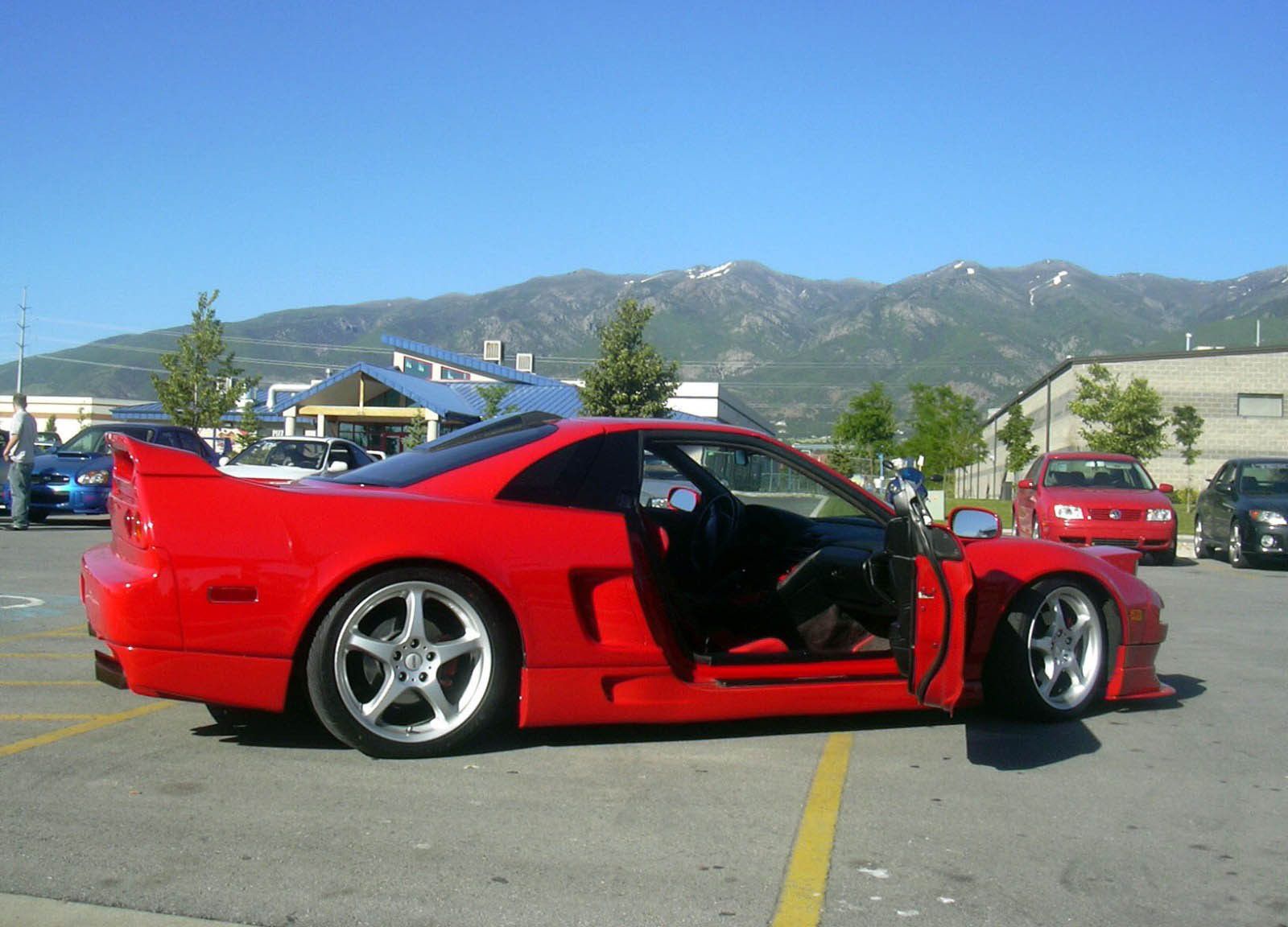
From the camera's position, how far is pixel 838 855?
3.78 meters

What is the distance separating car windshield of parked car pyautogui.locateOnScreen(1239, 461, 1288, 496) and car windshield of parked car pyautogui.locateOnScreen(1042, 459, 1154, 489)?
1.36m

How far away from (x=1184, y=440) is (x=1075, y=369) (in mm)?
10043

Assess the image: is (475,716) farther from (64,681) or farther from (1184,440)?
(1184,440)

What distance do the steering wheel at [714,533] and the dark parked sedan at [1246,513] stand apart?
11.5 metres

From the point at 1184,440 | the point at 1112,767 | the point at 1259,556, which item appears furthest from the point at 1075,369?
the point at 1112,767

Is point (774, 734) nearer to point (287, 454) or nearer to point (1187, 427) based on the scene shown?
point (287, 454)

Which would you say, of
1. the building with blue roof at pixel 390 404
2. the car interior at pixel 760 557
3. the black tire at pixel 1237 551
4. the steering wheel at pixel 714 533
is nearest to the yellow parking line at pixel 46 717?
the car interior at pixel 760 557

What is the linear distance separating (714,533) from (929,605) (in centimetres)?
159

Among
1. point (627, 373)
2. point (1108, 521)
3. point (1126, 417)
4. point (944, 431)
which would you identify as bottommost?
point (1108, 521)

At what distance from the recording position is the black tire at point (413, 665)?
14.9 ft

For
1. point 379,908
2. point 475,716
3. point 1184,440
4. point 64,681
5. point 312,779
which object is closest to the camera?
point 379,908

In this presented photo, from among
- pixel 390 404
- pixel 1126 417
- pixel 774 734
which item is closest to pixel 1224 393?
pixel 1126 417

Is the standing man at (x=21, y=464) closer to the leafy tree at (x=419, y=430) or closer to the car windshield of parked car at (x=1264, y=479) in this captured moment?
the car windshield of parked car at (x=1264, y=479)

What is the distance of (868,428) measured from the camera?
6378cm
